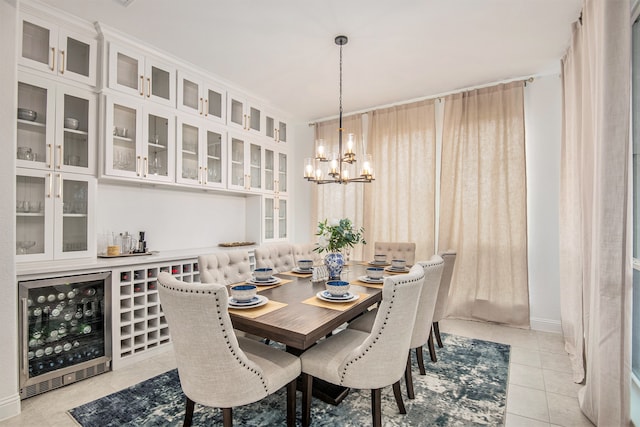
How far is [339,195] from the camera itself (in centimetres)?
469

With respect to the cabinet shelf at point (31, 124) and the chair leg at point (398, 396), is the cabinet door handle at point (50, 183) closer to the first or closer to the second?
the cabinet shelf at point (31, 124)

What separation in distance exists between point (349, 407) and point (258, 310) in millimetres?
935

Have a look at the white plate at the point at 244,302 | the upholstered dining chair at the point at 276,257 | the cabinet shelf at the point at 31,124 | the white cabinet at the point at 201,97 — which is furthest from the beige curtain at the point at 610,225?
the cabinet shelf at the point at 31,124

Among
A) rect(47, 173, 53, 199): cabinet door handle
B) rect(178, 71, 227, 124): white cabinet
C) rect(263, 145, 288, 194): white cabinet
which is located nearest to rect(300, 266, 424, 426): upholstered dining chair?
rect(47, 173, 53, 199): cabinet door handle

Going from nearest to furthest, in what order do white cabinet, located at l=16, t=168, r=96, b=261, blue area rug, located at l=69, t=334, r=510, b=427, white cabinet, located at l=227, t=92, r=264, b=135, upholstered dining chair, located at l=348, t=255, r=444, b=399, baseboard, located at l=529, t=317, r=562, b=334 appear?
blue area rug, located at l=69, t=334, r=510, b=427 → upholstered dining chair, located at l=348, t=255, r=444, b=399 → white cabinet, located at l=16, t=168, r=96, b=261 → baseboard, located at l=529, t=317, r=562, b=334 → white cabinet, located at l=227, t=92, r=264, b=135

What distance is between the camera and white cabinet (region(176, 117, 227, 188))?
3285 millimetres

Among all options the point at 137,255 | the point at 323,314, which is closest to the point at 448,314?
the point at 323,314

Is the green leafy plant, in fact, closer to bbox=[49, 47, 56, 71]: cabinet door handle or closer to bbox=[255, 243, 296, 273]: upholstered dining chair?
bbox=[255, 243, 296, 273]: upholstered dining chair

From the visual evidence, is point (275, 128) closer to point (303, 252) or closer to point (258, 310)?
point (303, 252)

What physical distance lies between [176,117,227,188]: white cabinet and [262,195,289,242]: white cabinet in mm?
870

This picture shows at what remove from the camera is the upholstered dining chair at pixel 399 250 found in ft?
11.0

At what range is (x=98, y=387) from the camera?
2291mm

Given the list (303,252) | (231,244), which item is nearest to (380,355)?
(303,252)

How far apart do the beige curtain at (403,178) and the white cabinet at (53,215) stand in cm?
320
